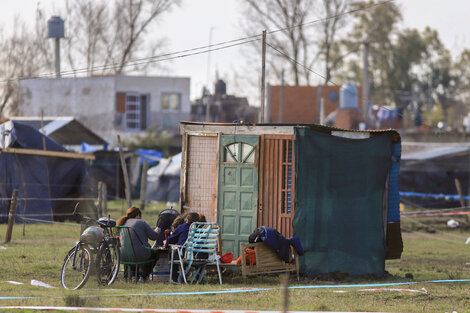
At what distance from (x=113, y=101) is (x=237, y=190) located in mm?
34376

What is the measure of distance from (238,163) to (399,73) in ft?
175

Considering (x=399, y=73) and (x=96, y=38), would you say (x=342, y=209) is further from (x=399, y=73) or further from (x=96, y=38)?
(x=399, y=73)

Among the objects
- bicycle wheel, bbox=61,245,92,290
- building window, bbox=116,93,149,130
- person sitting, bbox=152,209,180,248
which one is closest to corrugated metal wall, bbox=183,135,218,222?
person sitting, bbox=152,209,180,248

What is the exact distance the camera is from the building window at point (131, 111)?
162 feet

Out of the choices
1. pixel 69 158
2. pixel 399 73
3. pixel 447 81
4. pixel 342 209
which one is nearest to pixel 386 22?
pixel 399 73

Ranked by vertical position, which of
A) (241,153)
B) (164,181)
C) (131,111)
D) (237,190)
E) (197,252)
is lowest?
(197,252)

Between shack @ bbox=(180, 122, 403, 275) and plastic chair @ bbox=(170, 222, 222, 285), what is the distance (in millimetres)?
1809

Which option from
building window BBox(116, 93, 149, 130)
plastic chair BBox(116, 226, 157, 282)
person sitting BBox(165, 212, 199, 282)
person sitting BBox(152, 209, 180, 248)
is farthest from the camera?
building window BBox(116, 93, 149, 130)

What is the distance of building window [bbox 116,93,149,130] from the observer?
49.3 metres

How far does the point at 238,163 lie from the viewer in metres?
15.4

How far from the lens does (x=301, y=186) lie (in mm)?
14992

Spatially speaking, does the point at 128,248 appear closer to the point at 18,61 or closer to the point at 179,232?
the point at 179,232

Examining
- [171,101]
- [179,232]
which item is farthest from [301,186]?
[171,101]

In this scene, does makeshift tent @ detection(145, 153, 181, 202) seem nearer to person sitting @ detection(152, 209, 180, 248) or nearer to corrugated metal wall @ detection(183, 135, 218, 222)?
corrugated metal wall @ detection(183, 135, 218, 222)
